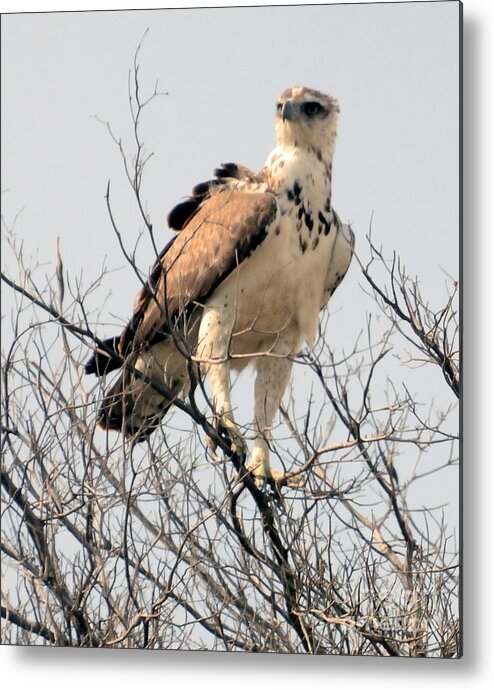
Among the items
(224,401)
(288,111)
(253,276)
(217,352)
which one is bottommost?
(224,401)

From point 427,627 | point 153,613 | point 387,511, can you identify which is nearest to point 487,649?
point 427,627

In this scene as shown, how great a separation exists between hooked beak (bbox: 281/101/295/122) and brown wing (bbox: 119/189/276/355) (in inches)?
8.6

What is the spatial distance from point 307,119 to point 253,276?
460 millimetres

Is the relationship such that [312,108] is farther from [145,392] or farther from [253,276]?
[145,392]

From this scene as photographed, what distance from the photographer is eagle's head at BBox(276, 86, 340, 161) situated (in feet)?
12.8

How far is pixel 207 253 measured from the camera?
158 inches

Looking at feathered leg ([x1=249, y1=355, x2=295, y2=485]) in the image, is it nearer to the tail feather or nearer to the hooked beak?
the tail feather

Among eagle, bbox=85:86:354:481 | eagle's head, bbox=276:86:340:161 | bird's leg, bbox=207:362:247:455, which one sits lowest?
bird's leg, bbox=207:362:247:455

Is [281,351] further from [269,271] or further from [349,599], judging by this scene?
[349,599]

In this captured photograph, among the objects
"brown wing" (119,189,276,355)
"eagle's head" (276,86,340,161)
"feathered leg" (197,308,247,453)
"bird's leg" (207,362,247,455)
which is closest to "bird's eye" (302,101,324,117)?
"eagle's head" (276,86,340,161)

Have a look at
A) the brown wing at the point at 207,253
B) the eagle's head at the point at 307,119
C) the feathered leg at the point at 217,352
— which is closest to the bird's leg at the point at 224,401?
the feathered leg at the point at 217,352

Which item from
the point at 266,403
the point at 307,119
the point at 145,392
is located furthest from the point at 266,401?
the point at 307,119

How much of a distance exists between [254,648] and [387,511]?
0.49 meters

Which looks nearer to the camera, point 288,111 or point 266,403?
point 288,111
